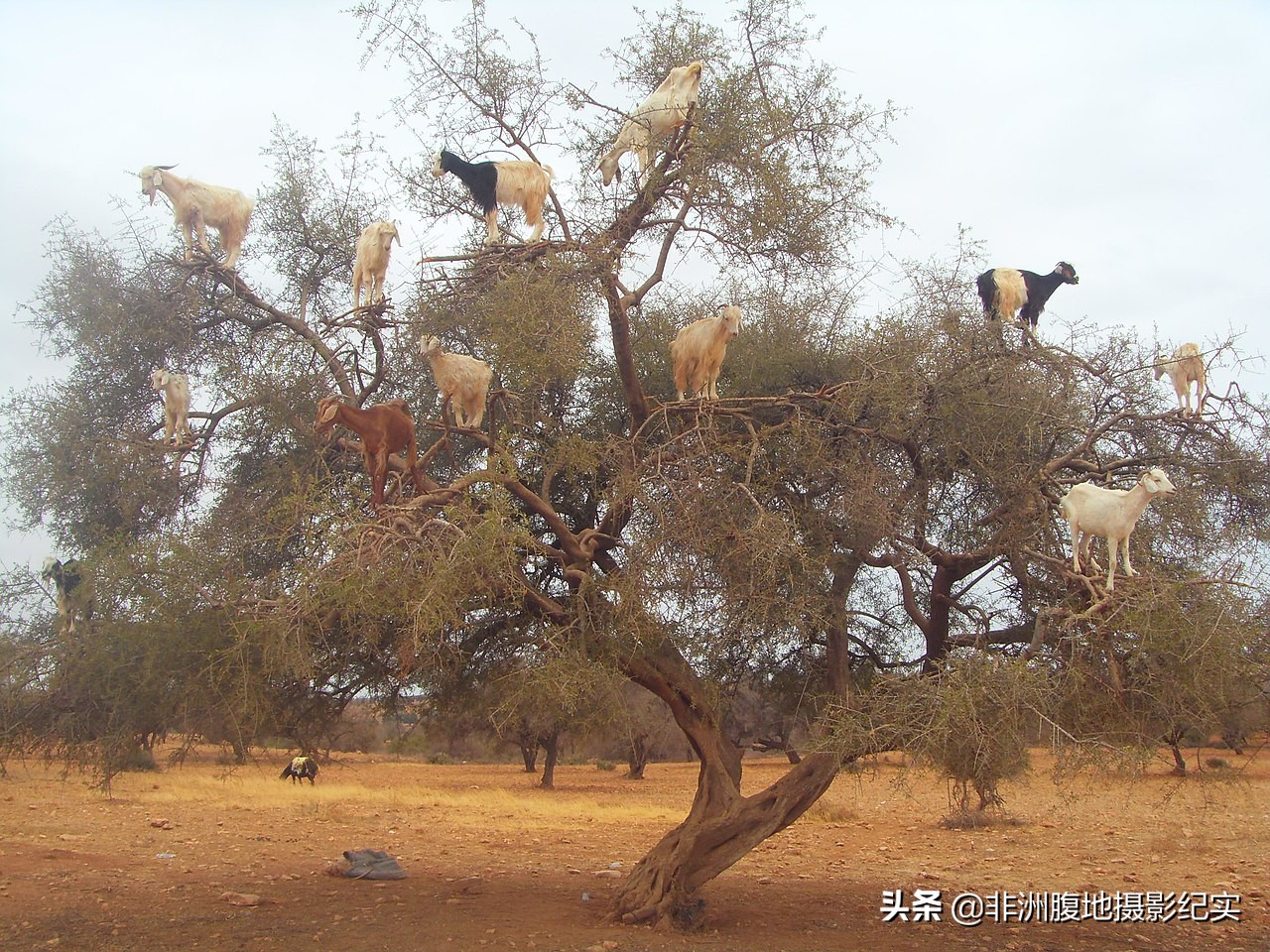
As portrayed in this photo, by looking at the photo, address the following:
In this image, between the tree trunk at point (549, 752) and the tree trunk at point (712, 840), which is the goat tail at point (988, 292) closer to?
the tree trunk at point (712, 840)

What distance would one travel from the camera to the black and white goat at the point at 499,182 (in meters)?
7.48

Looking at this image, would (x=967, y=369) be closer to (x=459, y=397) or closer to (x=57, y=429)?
(x=459, y=397)

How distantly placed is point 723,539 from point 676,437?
32.3 inches

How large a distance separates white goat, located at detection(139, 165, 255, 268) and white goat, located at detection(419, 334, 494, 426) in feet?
6.38

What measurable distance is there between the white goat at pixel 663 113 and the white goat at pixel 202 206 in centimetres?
302

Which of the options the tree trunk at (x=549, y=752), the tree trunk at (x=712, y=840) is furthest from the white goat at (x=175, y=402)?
the tree trunk at (x=549, y=752)

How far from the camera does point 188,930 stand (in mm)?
8273

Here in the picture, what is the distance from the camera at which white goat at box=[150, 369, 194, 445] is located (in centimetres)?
749

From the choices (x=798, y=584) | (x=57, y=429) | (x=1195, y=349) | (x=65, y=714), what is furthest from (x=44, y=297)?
(x=1195, y=349)

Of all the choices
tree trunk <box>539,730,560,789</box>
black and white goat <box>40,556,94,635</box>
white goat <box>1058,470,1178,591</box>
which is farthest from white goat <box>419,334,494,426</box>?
tree trunk <box>539,730,560,789</box>

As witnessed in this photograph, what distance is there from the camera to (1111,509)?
19.6 ft

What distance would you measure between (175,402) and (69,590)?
5.03 feet

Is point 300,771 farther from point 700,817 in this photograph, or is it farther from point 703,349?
point 703,349

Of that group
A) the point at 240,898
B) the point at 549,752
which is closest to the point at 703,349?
the point at 240,898
